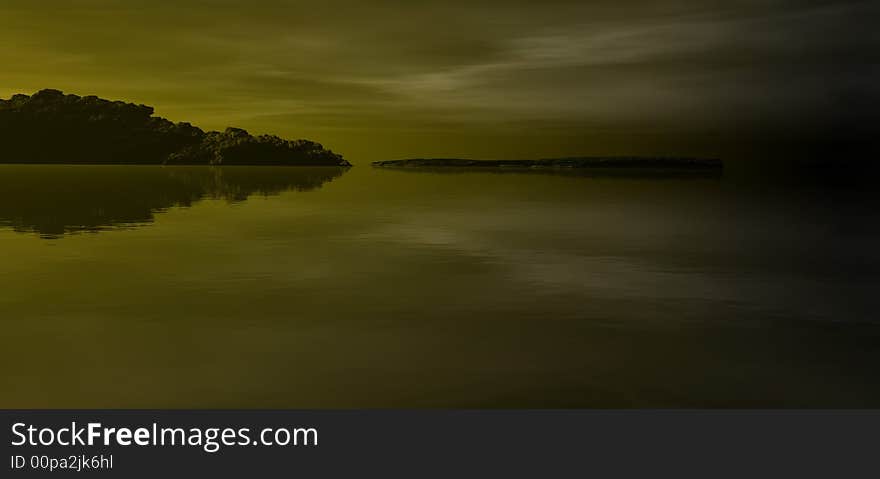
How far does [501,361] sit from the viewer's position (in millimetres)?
15203

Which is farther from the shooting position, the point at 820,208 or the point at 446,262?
the point at 820,208

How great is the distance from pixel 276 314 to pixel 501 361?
6576 millimetres

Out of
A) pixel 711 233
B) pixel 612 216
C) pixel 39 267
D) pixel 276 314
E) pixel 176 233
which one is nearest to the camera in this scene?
pixel 276 314

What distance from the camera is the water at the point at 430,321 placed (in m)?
13.6

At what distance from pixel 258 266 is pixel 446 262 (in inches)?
277

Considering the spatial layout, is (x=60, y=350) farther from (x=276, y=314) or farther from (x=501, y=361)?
(x=501, y=361)

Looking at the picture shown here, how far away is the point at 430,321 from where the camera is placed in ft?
61.5

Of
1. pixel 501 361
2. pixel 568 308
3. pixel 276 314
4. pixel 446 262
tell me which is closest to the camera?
pixel 501 361

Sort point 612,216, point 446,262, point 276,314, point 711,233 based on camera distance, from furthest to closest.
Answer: point 612,216 → point 711,233 → point 446,262 → point 276,314

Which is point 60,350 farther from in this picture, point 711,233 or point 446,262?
point 711,233

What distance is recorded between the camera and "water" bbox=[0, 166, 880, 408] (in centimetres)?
1364

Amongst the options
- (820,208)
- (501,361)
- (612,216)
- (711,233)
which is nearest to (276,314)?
(501,361)

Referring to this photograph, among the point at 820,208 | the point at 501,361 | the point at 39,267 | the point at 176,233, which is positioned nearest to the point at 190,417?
the point at 501,361

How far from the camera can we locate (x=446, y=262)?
2948cm
